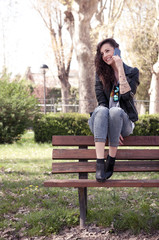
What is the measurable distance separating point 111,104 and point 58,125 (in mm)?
8214

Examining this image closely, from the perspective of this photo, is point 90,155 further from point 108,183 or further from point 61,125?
point 61,125

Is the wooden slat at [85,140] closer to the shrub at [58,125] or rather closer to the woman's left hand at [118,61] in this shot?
the woman's left hand at [118,61]

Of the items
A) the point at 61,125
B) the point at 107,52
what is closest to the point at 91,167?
the point at 107,52

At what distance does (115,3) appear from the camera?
15305 millimetres

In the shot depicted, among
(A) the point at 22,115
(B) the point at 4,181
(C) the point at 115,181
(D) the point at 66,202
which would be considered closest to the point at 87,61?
(A) the point at 22,115

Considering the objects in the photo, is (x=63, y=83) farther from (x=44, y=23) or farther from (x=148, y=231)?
(x=148, y=231)

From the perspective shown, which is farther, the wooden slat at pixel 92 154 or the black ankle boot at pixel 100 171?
the wooden slat at pixel 92 154

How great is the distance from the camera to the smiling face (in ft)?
11.0

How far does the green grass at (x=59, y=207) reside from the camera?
3.20 metres

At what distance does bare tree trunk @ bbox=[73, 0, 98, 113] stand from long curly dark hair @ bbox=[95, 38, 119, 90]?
9.42m

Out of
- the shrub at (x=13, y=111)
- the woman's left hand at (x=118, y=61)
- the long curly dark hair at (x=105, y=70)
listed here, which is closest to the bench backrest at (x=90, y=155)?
the long curly dark hair at (x=105, y=70)

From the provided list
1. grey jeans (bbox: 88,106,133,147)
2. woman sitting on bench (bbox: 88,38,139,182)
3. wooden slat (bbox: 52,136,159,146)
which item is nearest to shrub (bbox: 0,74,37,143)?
wooden slat (bbox: 52,136,159,146)

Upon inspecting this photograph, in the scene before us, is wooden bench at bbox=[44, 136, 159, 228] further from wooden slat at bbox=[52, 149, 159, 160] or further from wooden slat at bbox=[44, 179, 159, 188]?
wooden slat at bbox=[44, 179, 159, 188]

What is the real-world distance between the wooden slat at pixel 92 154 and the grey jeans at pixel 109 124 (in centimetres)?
31
